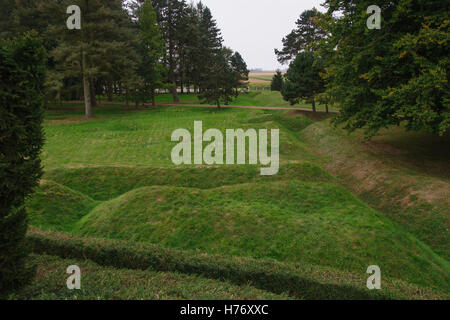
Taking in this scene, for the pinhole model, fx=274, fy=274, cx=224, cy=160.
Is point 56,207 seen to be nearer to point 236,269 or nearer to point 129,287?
point 129,287

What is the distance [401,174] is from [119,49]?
1195 inches

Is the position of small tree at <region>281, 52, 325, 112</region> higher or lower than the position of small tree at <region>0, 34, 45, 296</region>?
higher

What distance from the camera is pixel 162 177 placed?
13375 mm

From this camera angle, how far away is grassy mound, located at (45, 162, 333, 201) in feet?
42.2

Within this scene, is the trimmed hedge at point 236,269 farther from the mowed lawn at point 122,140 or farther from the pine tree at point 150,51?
the pine tree at point 150,51

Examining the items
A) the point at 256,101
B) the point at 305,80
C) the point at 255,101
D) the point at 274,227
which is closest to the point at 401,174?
the point at 274,227

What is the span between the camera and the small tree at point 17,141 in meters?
Result: 4.46

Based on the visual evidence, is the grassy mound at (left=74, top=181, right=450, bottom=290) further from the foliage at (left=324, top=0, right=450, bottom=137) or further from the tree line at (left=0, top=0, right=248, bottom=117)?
the tree line at (left=0, top=0, right=248, bottom=117)

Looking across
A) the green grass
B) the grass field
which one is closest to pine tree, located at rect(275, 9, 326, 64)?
the green grass

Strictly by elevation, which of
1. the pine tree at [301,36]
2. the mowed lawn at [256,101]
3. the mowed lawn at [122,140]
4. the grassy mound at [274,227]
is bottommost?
the grassy mound at [274,227]

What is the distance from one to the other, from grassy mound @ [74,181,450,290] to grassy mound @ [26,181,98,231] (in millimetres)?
669

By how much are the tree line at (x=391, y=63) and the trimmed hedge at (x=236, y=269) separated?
32.6 ft

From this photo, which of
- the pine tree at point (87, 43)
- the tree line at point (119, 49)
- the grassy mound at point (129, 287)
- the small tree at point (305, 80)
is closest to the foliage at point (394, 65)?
the small tree at point (305, 80)

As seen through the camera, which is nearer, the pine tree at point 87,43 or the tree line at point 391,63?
the tree line at point 391,63
